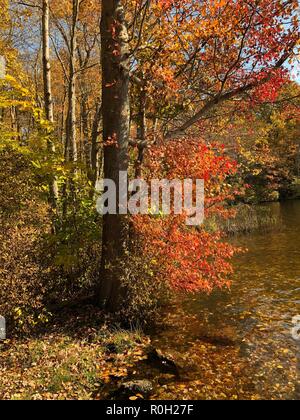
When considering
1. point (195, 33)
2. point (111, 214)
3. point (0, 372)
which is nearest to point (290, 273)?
point (111, 214)

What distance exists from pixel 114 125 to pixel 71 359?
14.2 feet

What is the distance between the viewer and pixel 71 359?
19.5 ft

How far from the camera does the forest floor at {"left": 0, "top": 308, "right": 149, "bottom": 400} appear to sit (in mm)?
5250

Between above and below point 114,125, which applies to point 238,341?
below

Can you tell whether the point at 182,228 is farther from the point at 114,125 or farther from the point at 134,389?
the point at 134,389

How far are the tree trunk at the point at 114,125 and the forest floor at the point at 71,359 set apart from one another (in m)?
0.82

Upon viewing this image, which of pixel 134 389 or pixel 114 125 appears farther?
pixel 114 125

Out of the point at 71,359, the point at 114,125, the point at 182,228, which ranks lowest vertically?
the point at 71,359

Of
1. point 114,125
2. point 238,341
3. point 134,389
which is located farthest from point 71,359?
point 114,125

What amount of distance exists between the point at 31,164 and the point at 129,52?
9.51ft

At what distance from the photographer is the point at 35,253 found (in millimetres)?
7609

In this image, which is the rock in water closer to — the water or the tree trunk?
the water

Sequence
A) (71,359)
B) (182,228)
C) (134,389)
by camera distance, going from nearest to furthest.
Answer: (134,389)
(71,359)
(182,228)

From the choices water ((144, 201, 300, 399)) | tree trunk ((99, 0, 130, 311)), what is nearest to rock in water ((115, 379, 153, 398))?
water ((144, 201, 300, 399))
